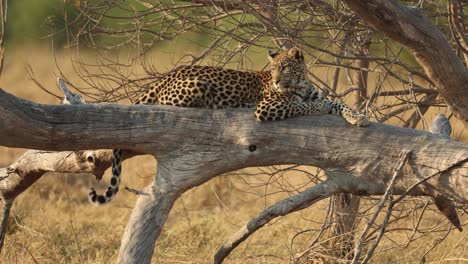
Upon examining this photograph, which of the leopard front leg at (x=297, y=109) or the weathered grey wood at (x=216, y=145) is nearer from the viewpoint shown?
the weathered grey wood at (x=216, y=145)

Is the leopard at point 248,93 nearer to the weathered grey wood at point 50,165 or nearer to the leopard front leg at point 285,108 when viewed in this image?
the leopard front leg at point 285,108

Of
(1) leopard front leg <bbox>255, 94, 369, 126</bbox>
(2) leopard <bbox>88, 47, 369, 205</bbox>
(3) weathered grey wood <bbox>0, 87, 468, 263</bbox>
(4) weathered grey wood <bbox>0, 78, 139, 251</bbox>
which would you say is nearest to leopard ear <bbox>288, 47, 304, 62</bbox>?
(2) leopard <bbox>88, 47, 369, 205</bbox>

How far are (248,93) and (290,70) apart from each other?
0.29 meters

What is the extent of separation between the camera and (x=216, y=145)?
4480 millimetres

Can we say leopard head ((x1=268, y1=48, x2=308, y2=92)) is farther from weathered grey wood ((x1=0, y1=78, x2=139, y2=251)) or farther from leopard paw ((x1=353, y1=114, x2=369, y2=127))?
weathered grey wood ((x1=0, y1=78, x2=139, y2=251))

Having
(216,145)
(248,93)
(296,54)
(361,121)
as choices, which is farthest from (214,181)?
(361,121)

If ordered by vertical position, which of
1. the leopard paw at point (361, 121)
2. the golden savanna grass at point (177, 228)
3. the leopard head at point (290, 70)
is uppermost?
the leopard head at point (290, 70)

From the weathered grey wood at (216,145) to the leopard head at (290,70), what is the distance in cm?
74

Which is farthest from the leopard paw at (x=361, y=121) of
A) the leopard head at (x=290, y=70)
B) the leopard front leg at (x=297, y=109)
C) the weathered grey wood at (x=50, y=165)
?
the weathered grey wood at (x=50, y=165)

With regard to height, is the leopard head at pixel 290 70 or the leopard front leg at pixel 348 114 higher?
the leopard head at pixel 290 70

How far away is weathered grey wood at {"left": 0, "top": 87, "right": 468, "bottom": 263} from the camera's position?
14.1ft

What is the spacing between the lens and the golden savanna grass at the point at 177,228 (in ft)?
22.9

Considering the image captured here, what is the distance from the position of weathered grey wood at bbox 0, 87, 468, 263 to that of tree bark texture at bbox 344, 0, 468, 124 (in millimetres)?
266

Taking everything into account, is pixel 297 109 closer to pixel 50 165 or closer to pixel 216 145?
pixel 216 145
